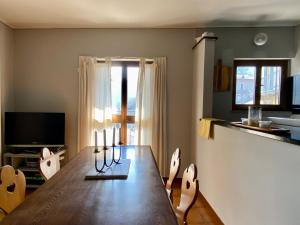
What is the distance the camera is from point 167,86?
13.8 feet

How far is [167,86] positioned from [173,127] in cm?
72

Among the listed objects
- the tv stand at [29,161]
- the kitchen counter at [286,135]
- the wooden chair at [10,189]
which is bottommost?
the tv stand at [29,161]

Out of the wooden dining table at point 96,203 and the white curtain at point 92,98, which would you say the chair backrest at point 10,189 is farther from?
the white curtain at point 92,98

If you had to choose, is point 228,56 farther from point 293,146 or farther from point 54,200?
point 54,200

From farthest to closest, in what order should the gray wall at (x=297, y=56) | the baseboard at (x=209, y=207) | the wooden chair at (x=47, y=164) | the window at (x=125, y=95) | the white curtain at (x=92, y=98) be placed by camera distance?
1. the window at (x=125, y=95)
2. the white curtain at (x=92, y=98)
3. the gray wall at (x=297, y=56)
4. the baseboard at (x=209, y=207)
5. the wooden chair at (x=47, y=164)

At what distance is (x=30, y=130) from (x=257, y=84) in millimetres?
3813

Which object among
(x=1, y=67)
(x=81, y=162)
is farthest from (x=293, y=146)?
(x=1, y=67)

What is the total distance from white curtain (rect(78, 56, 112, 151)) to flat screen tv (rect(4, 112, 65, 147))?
441mm

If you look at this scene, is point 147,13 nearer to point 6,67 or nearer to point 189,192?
point 6,67

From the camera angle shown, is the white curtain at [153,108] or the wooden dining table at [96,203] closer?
the wooden dining table at [96,203]

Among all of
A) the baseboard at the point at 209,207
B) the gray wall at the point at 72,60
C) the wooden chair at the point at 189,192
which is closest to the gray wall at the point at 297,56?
the gray wall at the point at 72,60

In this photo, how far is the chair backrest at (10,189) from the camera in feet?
5.35

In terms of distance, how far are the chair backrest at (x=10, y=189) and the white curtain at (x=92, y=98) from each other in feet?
7.92

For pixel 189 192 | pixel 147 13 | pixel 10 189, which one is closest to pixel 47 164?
pixel 10 189
